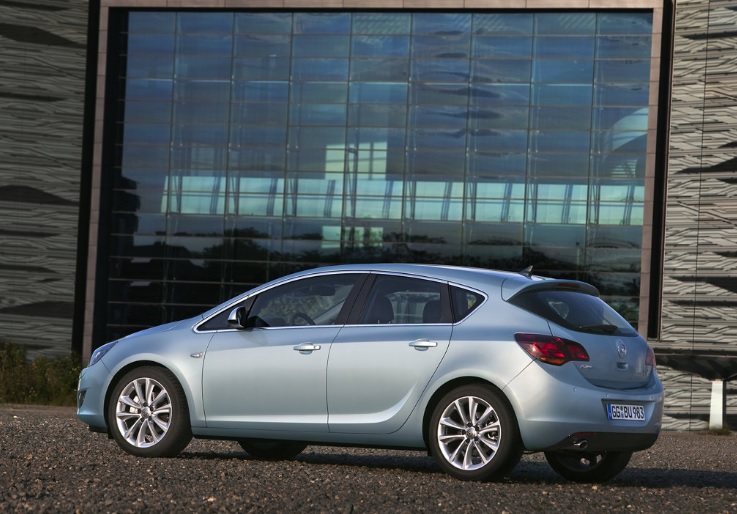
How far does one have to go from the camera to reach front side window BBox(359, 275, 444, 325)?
1004 centimetres

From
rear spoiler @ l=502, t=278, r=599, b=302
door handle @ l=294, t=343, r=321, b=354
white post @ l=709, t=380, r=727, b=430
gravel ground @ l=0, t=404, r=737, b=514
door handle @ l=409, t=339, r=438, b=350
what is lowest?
white post @ l=709, t=380, r=727, b=430

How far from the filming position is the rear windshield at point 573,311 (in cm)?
963

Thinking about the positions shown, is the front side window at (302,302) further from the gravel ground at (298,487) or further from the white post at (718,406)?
the white post at (718,406)

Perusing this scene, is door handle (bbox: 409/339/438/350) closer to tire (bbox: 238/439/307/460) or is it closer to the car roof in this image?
the car roof

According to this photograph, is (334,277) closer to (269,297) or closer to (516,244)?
(269,297)

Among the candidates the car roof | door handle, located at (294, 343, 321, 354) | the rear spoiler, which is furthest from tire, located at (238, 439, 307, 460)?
the rear spoiler

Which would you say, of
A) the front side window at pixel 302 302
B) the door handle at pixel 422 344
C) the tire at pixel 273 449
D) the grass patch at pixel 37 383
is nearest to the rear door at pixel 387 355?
the door handle at pixel 422 344

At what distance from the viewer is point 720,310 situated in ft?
143

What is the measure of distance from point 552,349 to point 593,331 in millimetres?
430

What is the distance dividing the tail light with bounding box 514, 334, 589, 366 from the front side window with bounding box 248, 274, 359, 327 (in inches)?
64.6

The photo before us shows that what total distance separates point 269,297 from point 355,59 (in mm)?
35302

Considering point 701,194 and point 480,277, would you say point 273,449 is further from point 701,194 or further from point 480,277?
point 701,194

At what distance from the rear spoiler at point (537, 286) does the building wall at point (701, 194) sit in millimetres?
33892

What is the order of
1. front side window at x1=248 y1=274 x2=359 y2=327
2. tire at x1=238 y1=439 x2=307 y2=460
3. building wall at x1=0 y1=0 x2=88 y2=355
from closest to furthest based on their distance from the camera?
front side window at x1=248 y1=274 x2=359 y2=327 < tire at x1=238 y1=439 x2=307 y2=460 < building wall at x1=0 y1=0 x2=88 y2=355
